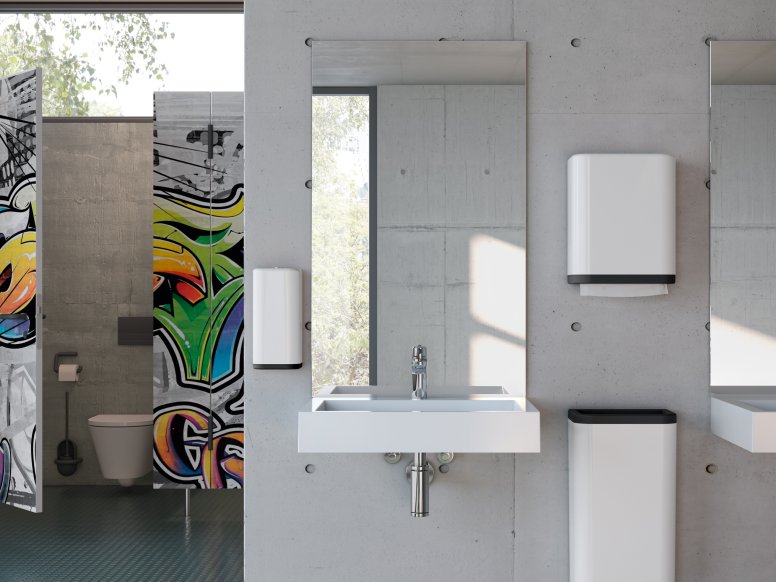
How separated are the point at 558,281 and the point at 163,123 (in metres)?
2.34

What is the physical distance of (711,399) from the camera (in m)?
2.24

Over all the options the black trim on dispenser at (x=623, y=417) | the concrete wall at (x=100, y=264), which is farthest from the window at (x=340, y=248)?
the concrete wall at (x=100, y=264)

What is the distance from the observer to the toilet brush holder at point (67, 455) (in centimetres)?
407

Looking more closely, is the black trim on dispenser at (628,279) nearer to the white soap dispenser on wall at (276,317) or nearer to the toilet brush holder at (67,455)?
the white soap dispenser on wall at (276,317)

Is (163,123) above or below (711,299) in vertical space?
above

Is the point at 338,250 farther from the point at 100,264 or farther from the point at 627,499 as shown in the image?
the point at 100,264

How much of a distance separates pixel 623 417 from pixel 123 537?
2.50m

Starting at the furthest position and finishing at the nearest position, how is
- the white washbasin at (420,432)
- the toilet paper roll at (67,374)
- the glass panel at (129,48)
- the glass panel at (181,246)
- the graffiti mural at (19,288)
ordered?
the toilet paper roll at (67,374) → the glass panel at (129,48) → the glass panel at (181,246) → the graffiti mural at (19,288) → the white washbasin at (420,432)

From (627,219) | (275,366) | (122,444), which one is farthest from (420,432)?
(122,444)

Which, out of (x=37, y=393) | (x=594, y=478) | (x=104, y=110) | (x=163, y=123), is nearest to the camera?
(x=594, y=478)

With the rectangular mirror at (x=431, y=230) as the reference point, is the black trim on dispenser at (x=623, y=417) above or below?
below

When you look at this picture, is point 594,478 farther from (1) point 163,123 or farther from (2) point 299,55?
(1) point 163,123

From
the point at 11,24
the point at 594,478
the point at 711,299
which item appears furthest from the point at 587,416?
the point at 11,24

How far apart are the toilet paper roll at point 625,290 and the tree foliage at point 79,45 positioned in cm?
290
